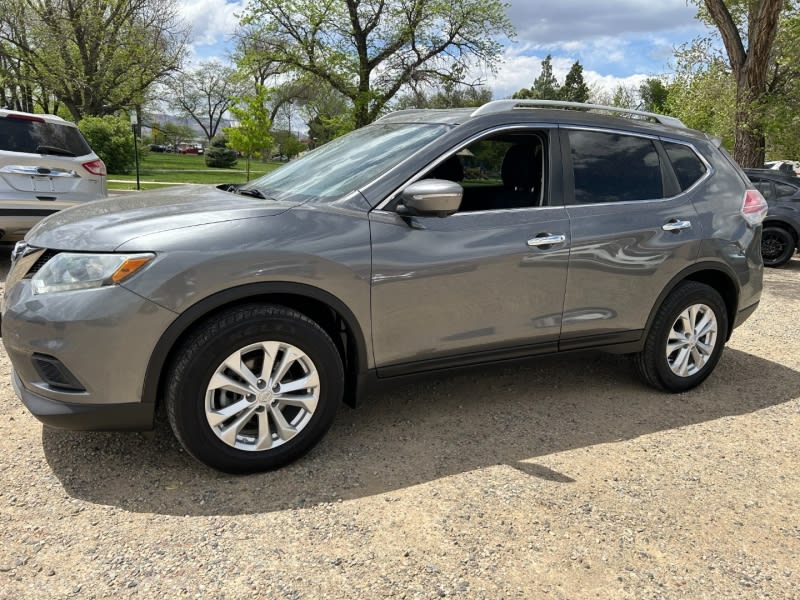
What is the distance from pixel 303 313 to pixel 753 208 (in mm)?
Result: 3281

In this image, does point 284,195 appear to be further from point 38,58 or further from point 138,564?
point 38,58

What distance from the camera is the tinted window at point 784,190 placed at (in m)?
10.7

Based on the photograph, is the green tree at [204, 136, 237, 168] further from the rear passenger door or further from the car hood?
the rear passenger door

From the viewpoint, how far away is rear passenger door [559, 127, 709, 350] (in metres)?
3.74

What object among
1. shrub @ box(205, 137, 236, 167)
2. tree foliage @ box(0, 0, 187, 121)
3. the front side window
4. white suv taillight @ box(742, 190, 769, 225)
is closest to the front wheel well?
the front side window

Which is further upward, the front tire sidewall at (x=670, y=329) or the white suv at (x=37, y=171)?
the white suv at (x=37, y=171)

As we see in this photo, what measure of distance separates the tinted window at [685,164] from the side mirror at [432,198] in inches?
74.1

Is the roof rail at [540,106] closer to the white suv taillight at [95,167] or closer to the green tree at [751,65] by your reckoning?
the white suv taillight at [95,167]

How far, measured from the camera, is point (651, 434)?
3766 mm

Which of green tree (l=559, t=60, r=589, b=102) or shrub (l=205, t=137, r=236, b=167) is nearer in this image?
shrub (l=205, t=137, r=236, b=167)

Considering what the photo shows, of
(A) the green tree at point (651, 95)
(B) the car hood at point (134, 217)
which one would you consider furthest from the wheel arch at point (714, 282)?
(A) the green tree at point (651, 95)

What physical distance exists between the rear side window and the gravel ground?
4071 millimetres

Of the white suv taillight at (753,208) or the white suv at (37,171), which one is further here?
the white suv at (37,171)

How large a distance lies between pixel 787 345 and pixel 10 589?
6.10 meters
